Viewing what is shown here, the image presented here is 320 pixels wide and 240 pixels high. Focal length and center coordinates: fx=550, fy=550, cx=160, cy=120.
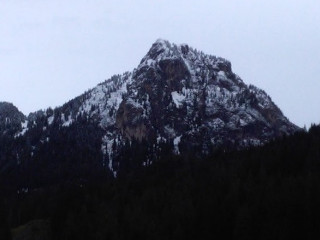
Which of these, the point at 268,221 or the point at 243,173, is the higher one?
the point at 243,173

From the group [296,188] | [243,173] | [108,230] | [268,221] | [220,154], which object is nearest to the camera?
[268,221]

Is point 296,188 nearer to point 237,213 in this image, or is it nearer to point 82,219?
point 237,213

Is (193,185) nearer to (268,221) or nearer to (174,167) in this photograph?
(268,221)

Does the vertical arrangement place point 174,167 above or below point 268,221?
above

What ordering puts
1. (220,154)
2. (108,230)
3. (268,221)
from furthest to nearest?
(220,154) → (108,230) → (268,221)

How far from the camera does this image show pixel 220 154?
16900cm

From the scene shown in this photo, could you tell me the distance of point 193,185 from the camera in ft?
410

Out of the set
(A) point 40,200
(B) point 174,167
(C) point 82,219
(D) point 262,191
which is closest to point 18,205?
(A) point 40,200

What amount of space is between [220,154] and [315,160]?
1967 inches

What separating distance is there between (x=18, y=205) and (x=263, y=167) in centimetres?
8553

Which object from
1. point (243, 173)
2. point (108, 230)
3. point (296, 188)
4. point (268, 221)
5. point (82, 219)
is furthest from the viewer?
point (243, 173)

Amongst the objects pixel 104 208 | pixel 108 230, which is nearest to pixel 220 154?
pixel 104 208

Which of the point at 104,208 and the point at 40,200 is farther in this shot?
the point at 40,200

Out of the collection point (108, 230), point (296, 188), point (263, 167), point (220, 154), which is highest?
point (220, 154)
